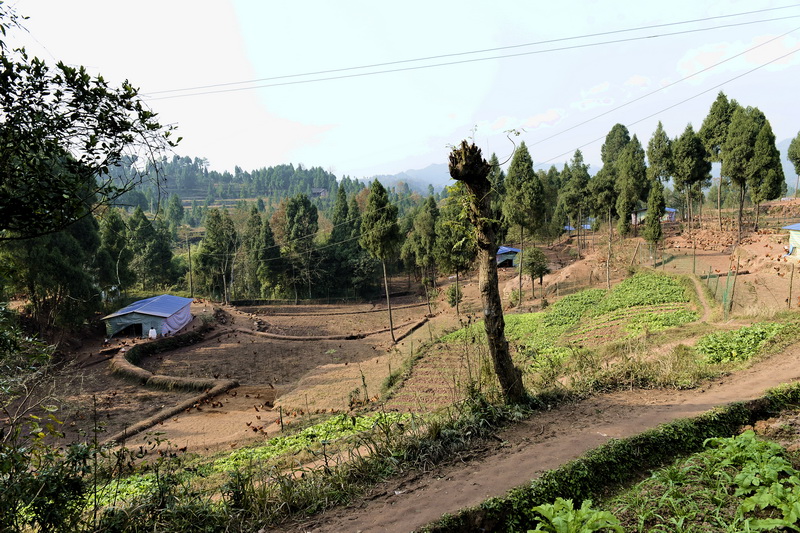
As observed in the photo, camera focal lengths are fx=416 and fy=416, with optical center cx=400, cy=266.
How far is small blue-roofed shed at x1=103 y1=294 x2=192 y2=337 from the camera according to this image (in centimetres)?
2400

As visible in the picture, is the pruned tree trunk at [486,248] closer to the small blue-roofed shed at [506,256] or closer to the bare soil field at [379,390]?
the bare soil field at [379,390]

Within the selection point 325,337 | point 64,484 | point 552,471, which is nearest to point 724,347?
point 552,471

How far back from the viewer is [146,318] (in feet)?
79.6

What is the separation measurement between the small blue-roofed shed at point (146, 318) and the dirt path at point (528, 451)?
24.3 meters

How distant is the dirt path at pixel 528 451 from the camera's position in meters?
4.07

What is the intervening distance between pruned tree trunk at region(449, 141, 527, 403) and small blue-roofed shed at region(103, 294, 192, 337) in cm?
2381

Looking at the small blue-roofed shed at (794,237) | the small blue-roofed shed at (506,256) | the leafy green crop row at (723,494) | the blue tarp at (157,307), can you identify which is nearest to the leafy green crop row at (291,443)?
the leafy green crop row at (723,494)

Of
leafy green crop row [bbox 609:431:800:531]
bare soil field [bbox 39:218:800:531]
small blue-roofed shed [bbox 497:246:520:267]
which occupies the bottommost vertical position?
bare soil field [bbox 39:218:800:531]

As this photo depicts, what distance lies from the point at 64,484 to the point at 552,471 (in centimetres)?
469

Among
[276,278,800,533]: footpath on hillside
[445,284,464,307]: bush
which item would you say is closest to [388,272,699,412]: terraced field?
[276,278,800,533]: footpath on hillside

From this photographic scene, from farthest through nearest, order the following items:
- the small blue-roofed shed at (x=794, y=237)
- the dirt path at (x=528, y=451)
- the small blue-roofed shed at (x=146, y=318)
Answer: the small blue-roofed shed at (x=146, y=318) < the small blue-roofed shed at (x=794, y=237) < the dirt path at (x=528, y=451)

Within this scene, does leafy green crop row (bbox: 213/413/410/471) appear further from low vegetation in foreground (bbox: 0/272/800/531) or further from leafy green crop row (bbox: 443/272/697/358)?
leafy green crop row (bbox: 443/272/697/358)

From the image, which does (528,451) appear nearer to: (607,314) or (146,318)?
(607,314)

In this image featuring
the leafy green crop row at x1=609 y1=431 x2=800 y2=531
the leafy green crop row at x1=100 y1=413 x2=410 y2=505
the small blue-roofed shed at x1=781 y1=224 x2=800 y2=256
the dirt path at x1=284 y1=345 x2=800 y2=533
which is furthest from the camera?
the small blue-roofed shed at x1=781 y1=224 x2=800 y2=256
